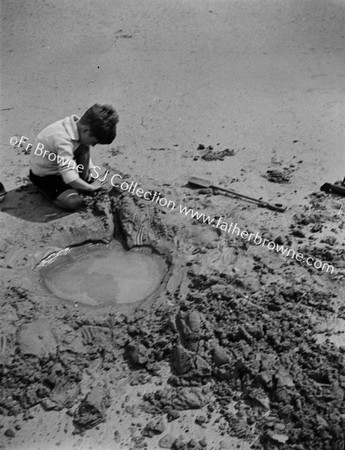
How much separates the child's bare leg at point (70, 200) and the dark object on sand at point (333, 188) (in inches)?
70.7

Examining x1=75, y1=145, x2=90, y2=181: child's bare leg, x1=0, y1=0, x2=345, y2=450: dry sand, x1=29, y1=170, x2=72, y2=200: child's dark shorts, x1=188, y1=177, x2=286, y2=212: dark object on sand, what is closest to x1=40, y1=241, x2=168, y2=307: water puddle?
x1=0, y1=0, x2=345, y2=450: dry sand

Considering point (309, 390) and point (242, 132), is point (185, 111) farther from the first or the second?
point (309, 390)

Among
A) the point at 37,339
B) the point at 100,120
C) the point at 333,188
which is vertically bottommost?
the point at 37,339

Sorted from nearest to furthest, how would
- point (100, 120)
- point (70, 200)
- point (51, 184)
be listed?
point (100, 120) → point (70, 200) → point (51, 184)

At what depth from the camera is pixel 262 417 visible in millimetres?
2988

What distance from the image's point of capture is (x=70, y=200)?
4324 millimetres

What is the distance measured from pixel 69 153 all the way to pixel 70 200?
0.33m

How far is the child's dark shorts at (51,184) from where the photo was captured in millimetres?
4453

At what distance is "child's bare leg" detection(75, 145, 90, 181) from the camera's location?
14.6ft

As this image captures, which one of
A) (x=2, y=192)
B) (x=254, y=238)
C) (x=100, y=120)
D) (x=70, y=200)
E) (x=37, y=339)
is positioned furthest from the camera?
(x=2, y=192)

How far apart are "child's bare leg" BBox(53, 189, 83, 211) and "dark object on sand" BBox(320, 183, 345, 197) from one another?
1795 mm

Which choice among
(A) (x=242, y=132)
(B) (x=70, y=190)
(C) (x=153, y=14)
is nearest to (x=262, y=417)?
(B) (x=70, y=190)

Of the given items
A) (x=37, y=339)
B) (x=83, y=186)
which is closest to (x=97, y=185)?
(x=83, y=186)

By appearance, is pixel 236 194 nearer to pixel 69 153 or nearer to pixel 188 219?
pixel 188 219
